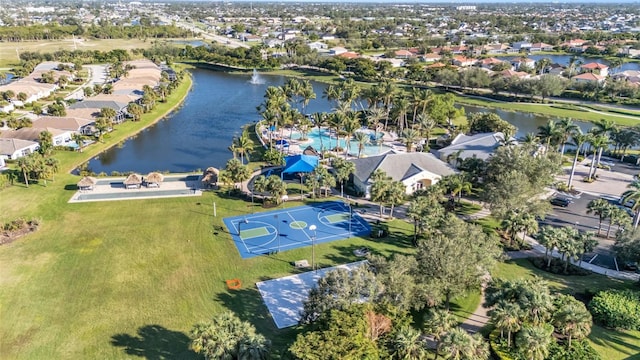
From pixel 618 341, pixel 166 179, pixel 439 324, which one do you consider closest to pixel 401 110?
pixel 166 179

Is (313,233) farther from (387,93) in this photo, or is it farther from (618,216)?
(387,93)

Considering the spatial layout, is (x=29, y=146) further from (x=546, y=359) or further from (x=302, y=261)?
(x=546, y=359)

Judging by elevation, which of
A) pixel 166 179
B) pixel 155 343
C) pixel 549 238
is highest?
pixel 549 238

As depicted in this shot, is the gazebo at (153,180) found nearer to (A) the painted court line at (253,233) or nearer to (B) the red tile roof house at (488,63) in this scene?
(A) the painted court line at (253,233)

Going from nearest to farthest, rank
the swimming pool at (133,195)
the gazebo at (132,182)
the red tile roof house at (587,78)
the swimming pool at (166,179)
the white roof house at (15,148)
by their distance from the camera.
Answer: the swimming pool at (133,195) → the gazebo at (132,182) → the swimming pool at (166,179) → the white roof house at (15,148) → the red tile roof house at (587,78)

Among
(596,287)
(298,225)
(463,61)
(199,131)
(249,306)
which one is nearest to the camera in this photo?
(249,306)

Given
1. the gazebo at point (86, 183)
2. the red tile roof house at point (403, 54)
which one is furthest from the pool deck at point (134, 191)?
the red tile roof house at point (403, 54)

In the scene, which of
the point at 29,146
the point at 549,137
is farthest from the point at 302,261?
the point at 29,146
